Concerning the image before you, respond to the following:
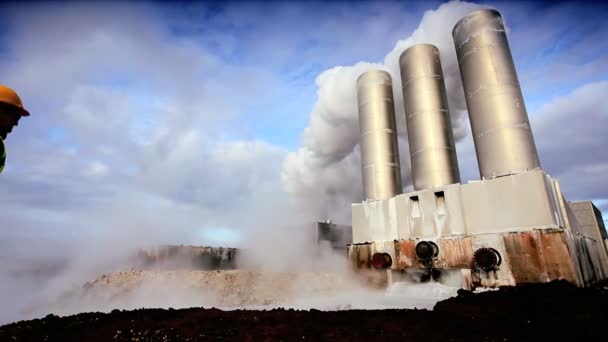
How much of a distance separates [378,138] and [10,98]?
14.1 meters

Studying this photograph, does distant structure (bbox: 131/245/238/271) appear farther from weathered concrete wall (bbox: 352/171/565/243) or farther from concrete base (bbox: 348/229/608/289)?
concrete base (bbox: 348/229/608/289)

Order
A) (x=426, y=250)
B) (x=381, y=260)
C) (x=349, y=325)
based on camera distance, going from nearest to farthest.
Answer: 1. (x=349, y=325)
2. (x=426, y=250)
3. (x=381, y=260)

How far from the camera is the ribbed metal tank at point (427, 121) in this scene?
1295 centimetres

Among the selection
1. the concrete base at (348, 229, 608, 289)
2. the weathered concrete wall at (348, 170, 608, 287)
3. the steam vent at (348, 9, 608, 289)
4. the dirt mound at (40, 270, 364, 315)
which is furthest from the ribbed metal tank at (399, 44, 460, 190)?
the dirt mound at (40, 270, 364, 315)

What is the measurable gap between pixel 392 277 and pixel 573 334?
8.47 m

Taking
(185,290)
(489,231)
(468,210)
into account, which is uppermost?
(468,210)

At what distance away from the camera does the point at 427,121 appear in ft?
44.4

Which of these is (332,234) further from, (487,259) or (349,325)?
(349,325)

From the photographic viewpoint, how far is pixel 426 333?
4.04 meters

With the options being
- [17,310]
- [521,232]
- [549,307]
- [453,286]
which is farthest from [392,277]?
[17,310]

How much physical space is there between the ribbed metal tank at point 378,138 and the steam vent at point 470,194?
0.06 m

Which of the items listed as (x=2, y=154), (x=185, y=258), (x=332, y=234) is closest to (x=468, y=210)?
(x=2, y=154)

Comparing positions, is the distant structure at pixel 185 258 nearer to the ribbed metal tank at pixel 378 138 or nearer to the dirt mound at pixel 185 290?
the dirt mound at pixel 185 290

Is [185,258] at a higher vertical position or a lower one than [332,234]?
lower
